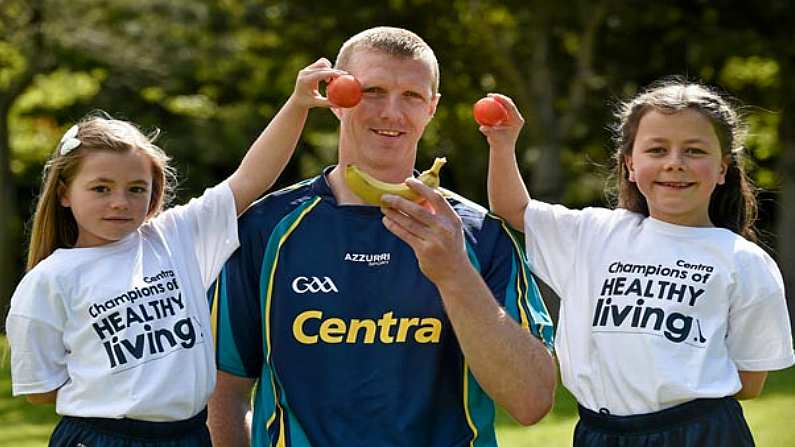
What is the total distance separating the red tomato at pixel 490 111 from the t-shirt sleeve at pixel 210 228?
2.96 feet

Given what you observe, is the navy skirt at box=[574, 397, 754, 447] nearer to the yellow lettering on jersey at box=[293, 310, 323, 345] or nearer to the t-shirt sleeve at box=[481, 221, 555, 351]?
the t-shirt sleeve at box=[481, 221, 555, 351]

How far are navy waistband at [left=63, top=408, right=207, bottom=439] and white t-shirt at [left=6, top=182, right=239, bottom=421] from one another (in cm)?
3

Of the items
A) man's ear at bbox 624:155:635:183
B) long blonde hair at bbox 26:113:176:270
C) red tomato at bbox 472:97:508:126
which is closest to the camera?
red tomato at bbox 472:97:508:126

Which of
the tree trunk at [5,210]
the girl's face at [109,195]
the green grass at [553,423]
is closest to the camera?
the girl's face at [109,195]

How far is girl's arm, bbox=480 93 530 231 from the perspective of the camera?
425 centimetres

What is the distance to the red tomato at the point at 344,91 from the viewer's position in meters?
3.90

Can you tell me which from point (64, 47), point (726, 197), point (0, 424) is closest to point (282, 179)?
point (64, 47)

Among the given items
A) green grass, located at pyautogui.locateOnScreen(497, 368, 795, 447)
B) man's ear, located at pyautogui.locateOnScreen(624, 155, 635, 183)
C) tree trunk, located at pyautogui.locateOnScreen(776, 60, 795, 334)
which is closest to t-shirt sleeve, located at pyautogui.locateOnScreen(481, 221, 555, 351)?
man's ear, located at pyautogui.locateOnScreen(624, 155, 635, 183)

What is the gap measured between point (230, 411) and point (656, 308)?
1.56 m

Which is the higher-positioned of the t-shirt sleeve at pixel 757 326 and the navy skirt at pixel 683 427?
the t-shirt sleeve at pixel 757 326

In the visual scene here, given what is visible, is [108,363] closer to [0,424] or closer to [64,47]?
[0,424]

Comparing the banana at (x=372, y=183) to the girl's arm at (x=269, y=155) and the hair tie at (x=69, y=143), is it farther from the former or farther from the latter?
the hair tie at (x=69, y=143)

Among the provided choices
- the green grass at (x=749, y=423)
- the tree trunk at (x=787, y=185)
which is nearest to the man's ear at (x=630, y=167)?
the green grass at (x=749, y=423)

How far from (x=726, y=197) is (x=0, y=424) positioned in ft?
29.2
